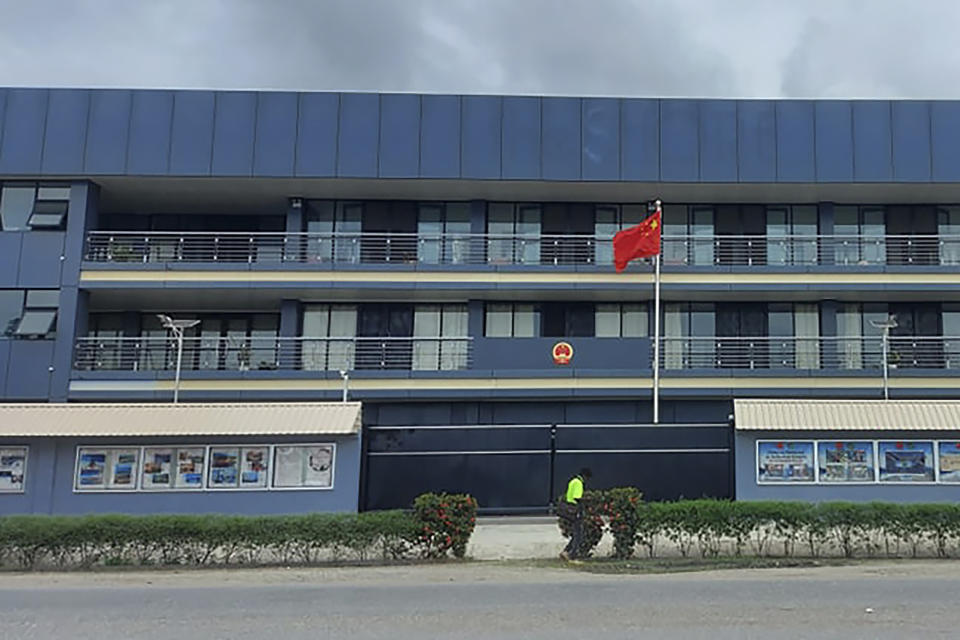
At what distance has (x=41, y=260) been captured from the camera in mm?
27109

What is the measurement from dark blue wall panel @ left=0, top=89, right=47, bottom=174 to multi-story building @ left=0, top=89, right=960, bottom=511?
3.5 inches

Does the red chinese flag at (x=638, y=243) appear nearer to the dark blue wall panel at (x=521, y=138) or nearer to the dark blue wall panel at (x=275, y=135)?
the dark blue wall panel at (x=521, y=138)

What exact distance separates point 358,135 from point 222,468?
12.3 meters

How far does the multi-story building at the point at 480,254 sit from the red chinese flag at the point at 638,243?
1450 mm

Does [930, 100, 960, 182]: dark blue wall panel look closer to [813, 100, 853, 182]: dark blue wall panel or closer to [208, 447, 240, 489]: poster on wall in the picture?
[813, 100, 853, 182]: dark blue wall panel

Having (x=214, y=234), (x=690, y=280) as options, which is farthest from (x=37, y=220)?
(x=690, y=280)

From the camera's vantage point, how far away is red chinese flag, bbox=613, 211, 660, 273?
24.8 metres

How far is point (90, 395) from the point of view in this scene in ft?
86.3

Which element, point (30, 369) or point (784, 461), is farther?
point (30, 369)

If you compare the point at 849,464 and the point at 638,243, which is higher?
the point at 638,243

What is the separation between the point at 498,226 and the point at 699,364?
25.6 ft

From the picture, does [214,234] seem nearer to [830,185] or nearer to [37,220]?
[37,220]

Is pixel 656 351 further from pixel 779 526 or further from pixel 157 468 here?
pixel 157 468

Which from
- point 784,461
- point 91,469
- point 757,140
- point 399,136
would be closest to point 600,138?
point 757,140
